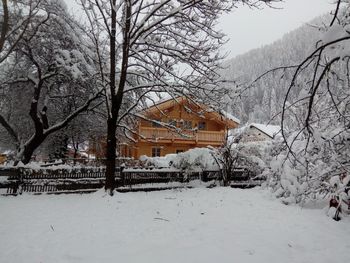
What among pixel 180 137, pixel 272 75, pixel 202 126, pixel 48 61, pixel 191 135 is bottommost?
pixel 272 75

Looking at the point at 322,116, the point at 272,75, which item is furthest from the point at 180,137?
the point at 272,75

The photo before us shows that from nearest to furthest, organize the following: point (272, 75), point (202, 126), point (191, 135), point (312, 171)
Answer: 1. point (272, 75)
2. point (312, 171)
3. point (191, 135)
4. point (202, 126)

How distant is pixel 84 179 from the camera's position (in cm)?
1347

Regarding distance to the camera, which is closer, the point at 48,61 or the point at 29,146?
the point at 29,146

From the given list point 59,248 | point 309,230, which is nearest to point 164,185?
point 309,230

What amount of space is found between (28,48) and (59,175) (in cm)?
631

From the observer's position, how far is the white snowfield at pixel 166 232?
5.30 meters

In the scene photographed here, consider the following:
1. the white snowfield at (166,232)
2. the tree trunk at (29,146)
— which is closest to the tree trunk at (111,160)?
the white snowfield at (166,232)

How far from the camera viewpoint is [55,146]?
76.4ft

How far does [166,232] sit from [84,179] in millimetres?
7659

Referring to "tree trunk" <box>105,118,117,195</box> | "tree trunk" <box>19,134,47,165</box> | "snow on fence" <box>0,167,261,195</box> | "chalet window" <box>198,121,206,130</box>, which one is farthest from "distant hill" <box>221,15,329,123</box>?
"tree trunk" <box>19,134,47,165</box>

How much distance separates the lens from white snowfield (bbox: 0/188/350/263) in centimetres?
530

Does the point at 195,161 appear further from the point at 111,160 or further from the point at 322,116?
the point at 322,116

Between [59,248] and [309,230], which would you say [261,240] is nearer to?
[309,230]
